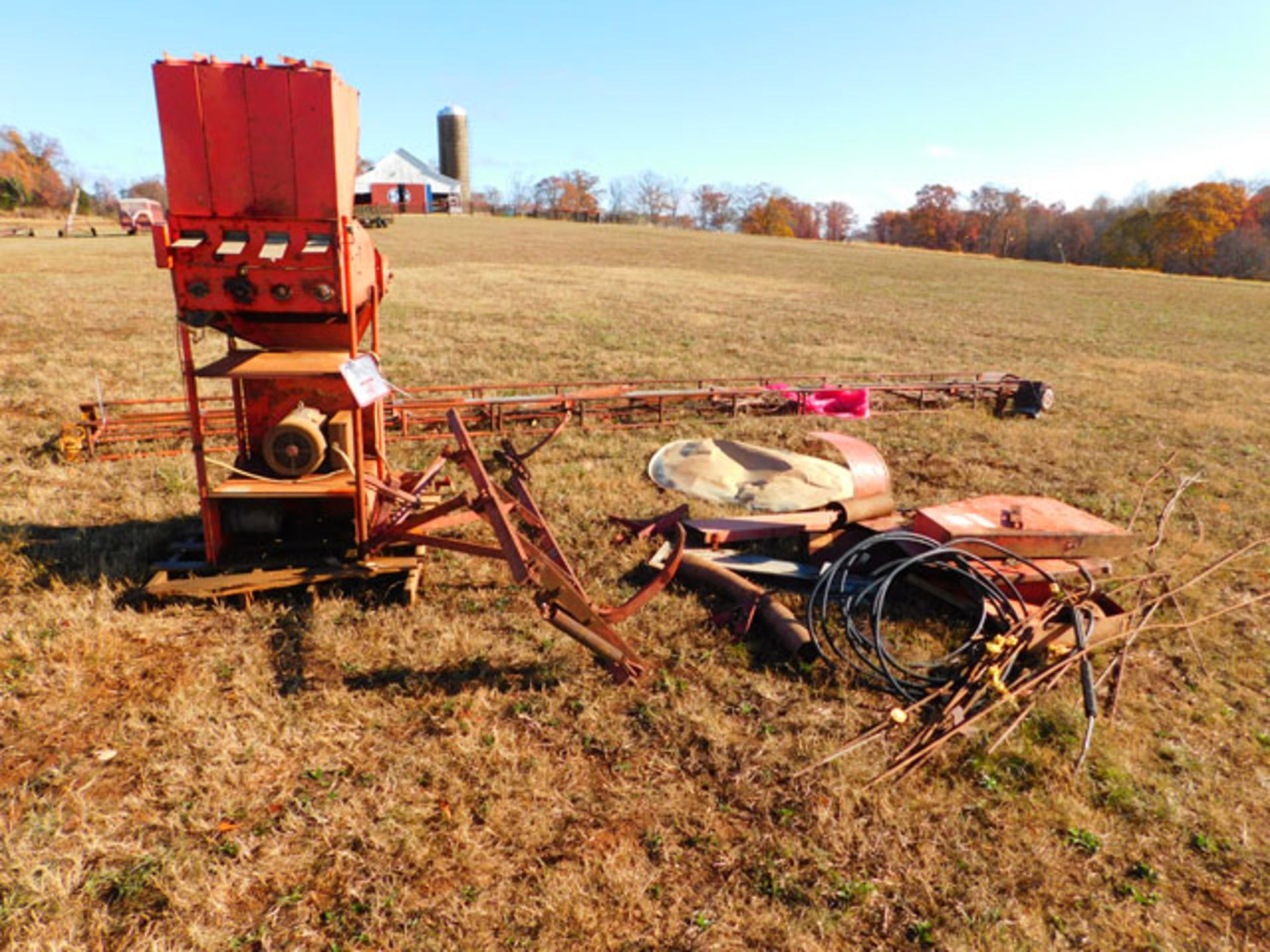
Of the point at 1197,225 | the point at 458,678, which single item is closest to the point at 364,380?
the point at 458,678

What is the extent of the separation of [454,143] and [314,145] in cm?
10785

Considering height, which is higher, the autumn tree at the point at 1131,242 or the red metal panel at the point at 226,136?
the autumn tree at the point at 1131,242

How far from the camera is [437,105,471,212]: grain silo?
97.8m

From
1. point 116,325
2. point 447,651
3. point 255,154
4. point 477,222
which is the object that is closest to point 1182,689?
point 447,651

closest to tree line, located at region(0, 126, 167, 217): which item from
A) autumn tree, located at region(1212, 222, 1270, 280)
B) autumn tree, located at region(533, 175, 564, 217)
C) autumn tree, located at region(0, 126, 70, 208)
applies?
autumn tree, located at region(0, 126, 70, 208)

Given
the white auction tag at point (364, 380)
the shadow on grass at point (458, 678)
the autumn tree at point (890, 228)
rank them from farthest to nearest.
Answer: the autumn tree at point (890, 228) → the white auction tag at point (364, 380) → the shadow on grass at point (458, 678)

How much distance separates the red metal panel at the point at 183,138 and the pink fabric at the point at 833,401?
26.8 ft

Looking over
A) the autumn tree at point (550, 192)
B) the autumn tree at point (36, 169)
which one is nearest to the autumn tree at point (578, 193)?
the autumn tree at point (550, 192)

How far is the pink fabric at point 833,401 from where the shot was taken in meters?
10.8

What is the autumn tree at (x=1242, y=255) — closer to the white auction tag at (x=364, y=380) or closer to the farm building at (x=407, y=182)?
the farm building at (x=407, y=182)

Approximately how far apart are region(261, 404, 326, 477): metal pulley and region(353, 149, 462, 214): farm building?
7820 centimetres

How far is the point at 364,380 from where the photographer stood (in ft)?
15.3

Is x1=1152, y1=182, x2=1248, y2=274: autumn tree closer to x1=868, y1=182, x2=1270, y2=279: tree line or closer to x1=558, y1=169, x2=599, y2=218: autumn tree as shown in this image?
x1=868, y1=182, x2=1270, y2=279: tree line

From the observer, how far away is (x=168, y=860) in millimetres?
3076
